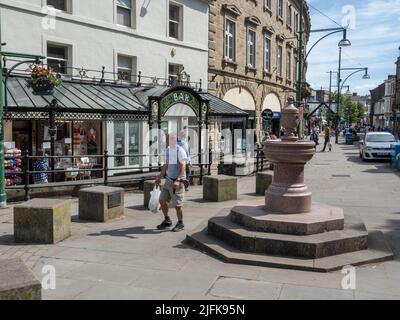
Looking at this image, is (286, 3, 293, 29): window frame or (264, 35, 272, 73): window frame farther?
(286, 3, 293, 29): window frame

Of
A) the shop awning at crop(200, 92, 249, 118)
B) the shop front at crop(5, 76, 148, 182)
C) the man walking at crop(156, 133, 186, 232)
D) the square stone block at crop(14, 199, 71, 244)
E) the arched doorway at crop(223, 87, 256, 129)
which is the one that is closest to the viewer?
the square stone block at crop(14, 199, 71, 244)

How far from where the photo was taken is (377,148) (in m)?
23.2

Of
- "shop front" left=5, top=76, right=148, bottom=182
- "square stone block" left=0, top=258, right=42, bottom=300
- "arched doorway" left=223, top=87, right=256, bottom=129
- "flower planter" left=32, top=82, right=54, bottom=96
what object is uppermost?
"arched doorway" left=223, top=87, right=256, bottom=129

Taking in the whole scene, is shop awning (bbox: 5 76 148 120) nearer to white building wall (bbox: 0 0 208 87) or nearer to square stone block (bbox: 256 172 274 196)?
white building wall (bbox: 0 0 208 87)

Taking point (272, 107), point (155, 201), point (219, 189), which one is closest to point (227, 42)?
point (272, 107)

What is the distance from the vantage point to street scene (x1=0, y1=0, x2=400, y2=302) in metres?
5.78

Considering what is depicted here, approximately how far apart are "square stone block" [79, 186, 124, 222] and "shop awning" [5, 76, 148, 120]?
3.67 metres

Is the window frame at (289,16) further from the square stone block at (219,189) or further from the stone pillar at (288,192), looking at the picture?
the stone pillar at (288,192)

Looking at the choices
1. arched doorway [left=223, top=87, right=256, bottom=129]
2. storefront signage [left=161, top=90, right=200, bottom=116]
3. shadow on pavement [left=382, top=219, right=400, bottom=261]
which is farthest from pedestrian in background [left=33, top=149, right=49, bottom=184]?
arched doorway [left=223, top=87, right=256, bottom=129]

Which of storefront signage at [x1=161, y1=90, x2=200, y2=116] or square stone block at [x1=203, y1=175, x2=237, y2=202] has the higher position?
storefront signage at [x1=161, y1=90, x2=200, y2=116]

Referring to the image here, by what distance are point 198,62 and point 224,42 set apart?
286 cm

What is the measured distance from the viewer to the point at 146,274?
5883mm

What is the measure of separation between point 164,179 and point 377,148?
15773 millimetres

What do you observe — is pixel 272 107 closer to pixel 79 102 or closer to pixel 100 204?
pixel 79 102
